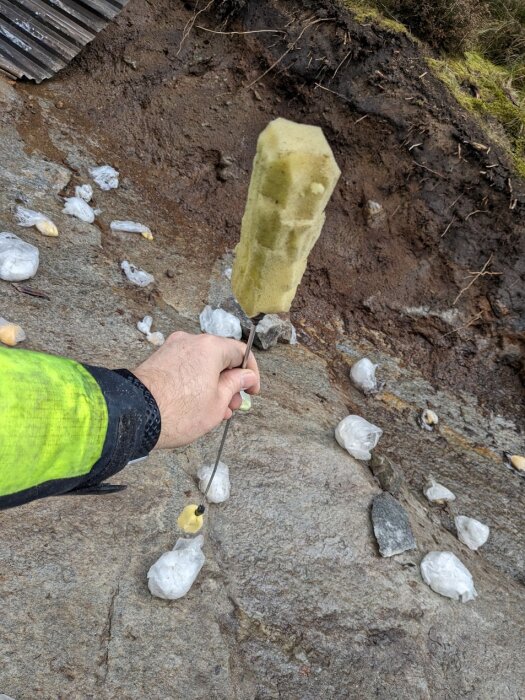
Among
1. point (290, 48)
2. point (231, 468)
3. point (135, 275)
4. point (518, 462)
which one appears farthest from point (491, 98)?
point (231, 468)

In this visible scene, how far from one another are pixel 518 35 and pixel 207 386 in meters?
4.97

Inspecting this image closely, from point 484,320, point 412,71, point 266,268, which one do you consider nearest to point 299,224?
point 266,268

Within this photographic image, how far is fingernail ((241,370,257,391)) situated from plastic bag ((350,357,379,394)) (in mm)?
1971

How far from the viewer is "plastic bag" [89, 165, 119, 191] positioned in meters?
4.35

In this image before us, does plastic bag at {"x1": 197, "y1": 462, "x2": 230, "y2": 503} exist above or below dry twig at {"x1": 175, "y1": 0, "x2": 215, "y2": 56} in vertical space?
below

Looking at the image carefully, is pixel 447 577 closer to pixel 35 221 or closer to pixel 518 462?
pixel 518 462

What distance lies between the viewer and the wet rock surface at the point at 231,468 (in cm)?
188

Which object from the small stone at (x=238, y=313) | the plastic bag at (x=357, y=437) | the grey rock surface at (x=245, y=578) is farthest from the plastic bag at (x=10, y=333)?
the plastic bag at (x=357, y=437)

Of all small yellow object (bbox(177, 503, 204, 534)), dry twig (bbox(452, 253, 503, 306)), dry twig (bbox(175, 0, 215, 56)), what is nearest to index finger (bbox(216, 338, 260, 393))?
small yellow object (bbox(177, 503, 204, 534))

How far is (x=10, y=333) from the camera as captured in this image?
99.2 inches

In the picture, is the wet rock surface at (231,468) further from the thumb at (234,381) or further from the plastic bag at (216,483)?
the thumb at (234,381)

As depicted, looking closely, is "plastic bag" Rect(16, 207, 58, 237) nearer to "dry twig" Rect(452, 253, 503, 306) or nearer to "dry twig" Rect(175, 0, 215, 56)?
"dry twig" Rect(175, 0, 215, 56)

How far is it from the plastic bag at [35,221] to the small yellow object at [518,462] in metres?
3.36

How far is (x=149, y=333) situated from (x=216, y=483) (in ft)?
3.61
